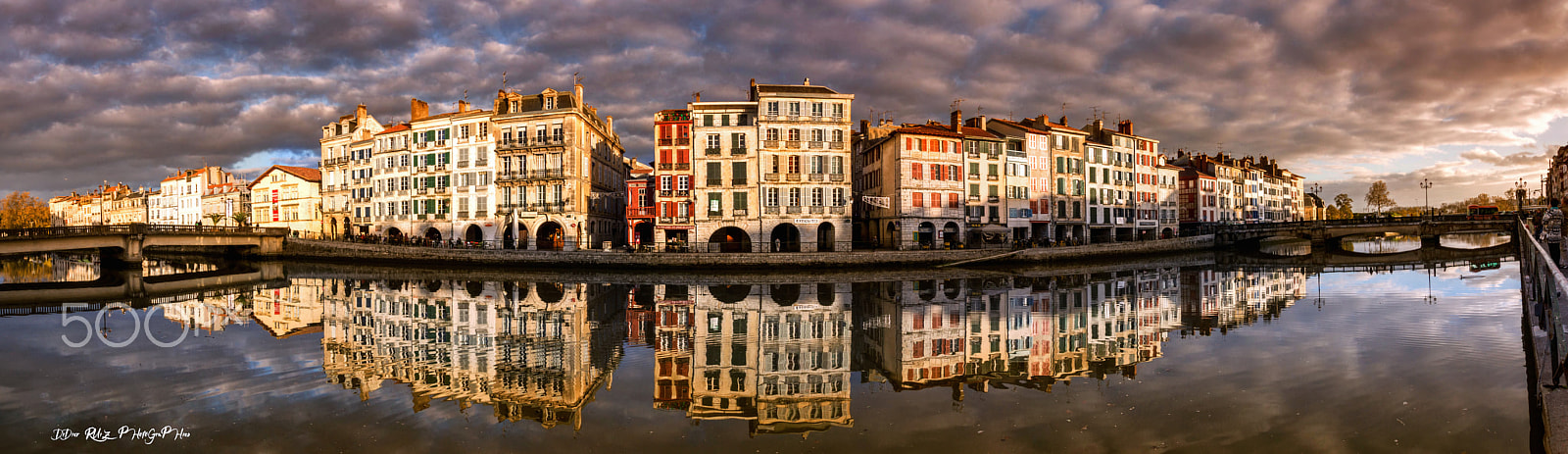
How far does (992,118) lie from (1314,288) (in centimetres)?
3974

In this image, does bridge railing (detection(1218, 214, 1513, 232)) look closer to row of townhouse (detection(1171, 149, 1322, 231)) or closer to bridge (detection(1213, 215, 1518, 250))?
bridge (detection(1213, 215, 1518, 250))

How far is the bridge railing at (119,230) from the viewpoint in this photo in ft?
141

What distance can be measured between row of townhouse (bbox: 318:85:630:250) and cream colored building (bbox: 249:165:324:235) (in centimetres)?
1366

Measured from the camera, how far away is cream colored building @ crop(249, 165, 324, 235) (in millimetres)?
78562

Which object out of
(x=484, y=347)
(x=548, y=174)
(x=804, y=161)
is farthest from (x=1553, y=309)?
(x=548, y=174)

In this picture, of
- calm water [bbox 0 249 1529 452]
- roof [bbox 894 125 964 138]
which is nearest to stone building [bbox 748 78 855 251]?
roof [bbox 894 125 964 138]

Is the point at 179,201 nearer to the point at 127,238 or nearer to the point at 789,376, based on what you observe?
the point at 127,238

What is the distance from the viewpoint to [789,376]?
47.0 ft

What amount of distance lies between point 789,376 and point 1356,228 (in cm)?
7761

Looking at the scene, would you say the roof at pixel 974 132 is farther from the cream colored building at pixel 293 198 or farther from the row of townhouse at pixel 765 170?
the cream colored building at pixel 293 198

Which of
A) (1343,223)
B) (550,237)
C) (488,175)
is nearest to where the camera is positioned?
Result: (488,175)

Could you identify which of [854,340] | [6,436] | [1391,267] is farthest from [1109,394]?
[1391,267]

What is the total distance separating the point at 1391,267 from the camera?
44938 millimetres

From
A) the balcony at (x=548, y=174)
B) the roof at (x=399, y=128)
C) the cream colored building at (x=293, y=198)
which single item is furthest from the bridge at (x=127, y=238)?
the balcony at (x=548, y=174)
